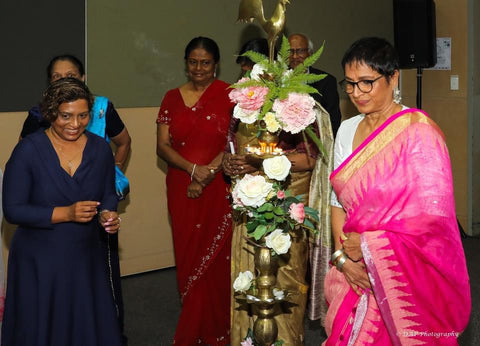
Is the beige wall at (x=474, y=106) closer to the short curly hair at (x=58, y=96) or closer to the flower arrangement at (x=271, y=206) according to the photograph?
the flower arrangement at (x=271, y=206)

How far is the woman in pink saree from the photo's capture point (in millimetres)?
2604

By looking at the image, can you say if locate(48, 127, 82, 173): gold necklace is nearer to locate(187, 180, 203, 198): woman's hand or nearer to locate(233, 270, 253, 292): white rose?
locate(233, 270, 253, 292): white rose

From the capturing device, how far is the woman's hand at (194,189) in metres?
4.27

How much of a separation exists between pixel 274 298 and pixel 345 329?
0.29 m

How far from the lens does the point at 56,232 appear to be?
3.14 m

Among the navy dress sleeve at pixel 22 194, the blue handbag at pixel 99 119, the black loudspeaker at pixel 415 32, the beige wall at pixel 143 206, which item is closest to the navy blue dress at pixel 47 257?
the navy dress sleeve at pixel 22 194

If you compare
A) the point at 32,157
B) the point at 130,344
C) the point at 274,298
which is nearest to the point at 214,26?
the point at 130,344

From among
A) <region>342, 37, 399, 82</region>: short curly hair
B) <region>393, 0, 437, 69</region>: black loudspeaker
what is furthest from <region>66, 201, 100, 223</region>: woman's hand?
<region>393, 0, 437, 69</region>: black loudspeaker

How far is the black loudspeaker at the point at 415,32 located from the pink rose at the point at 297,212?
4158mm

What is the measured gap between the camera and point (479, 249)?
6.43m

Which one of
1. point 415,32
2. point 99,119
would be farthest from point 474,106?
point 99,119

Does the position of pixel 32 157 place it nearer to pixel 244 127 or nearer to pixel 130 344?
Answer: pixel 244 127

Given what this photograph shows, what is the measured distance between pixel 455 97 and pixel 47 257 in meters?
4.83

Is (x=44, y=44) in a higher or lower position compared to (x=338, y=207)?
higher
